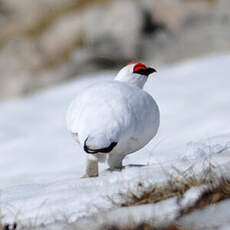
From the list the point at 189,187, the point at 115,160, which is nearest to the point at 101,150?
the point at 115,160

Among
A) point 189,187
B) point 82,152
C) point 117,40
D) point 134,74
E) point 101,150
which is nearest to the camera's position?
point 189,187

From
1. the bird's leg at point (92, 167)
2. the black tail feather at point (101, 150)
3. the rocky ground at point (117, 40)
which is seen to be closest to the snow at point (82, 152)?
the bird's leg at point (92, 167)

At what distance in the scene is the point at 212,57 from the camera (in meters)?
12.8

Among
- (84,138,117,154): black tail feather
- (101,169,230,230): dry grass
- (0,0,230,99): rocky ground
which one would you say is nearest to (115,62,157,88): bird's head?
(84,138,117,154): black tail feather

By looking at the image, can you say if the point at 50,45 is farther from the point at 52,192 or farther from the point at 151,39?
the point at 52,192

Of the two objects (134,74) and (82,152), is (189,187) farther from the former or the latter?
(82,152)

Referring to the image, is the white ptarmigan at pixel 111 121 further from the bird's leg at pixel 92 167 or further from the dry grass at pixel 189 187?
the dry grass at pixel 189 187

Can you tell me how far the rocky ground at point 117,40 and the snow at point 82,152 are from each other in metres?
0.77

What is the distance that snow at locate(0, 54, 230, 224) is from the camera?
3951 mm

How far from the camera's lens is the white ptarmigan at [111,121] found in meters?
4.14

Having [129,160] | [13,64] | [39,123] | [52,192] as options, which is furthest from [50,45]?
[52,192]

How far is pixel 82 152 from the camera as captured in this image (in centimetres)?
882

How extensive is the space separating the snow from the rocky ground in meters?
0.77

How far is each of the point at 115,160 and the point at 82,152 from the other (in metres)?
4.35
